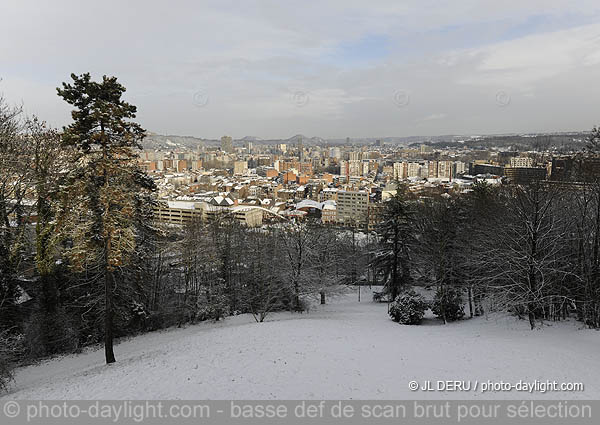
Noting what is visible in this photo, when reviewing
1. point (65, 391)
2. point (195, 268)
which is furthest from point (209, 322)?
point (65, 391)

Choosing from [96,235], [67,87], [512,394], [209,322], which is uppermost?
[67,87]

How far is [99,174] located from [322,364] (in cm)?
996

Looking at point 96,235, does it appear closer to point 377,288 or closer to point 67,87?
point 67,87

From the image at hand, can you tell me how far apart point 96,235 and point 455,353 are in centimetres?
1334

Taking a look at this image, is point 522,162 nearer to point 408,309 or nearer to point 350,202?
point 408,309

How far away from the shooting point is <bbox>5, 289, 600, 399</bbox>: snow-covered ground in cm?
939

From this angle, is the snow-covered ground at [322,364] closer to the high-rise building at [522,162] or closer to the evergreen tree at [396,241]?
the evergreen tree at [396,241]

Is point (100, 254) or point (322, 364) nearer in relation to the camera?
point (322, 364)

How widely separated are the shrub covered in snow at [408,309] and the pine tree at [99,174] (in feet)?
46.7

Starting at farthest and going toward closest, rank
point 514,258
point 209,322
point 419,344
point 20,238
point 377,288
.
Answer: point 377,288, point 209,322, point 20,238, point 514,258, point 419,344

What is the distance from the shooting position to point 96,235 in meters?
13.4

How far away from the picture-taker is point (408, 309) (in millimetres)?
20422

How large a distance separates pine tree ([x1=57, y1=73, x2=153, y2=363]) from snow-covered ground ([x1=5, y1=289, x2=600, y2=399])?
3.89 metres

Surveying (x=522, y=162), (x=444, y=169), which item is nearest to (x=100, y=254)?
(x=522, y=162)
